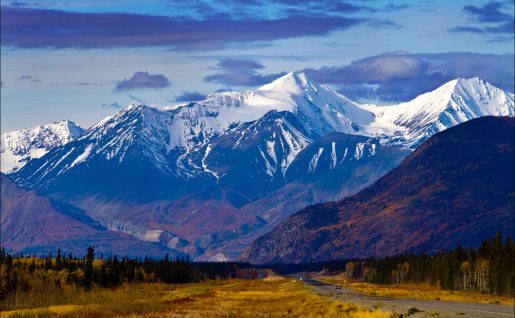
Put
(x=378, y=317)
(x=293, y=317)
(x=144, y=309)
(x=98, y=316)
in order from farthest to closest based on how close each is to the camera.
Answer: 1. (x=144, y=309)
2. (x=98, y=316)
3. (x=293, y=317)
4. (x=378, y=317)

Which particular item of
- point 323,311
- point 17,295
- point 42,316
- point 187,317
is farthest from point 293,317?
point 17,295

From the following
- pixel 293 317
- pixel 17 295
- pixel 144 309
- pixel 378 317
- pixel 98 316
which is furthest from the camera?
pixel 17 295

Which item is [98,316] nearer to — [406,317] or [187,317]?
[187,317]

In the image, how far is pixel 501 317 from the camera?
99.1 metres

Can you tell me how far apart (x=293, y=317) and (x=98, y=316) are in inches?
1108

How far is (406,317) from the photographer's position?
102m

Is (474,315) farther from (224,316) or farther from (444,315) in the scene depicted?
(224,316)

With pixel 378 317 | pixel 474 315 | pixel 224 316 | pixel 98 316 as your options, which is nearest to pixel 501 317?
pixel 474 315

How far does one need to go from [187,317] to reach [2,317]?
26237mm

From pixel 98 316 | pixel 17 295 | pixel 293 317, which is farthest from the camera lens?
pixel 17 295

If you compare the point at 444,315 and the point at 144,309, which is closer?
the point at 444,315

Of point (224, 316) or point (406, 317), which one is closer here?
point (406, 317)

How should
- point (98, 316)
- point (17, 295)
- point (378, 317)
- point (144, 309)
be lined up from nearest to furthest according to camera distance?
1. point (378, 317)
2. point (98, 316)
3. point (144, 309)
4. point (17, 295)

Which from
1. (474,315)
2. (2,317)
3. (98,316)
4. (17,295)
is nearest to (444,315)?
(474,315)
